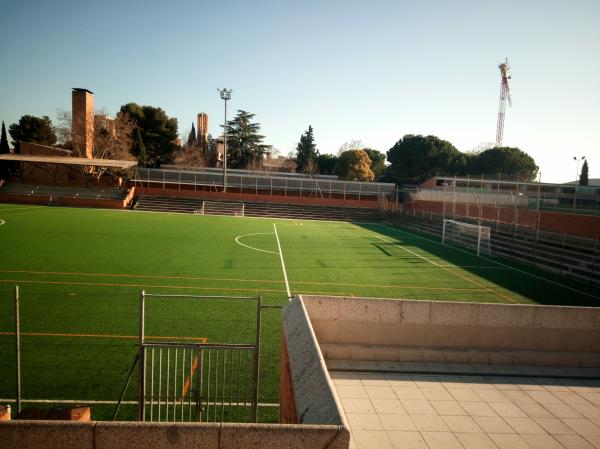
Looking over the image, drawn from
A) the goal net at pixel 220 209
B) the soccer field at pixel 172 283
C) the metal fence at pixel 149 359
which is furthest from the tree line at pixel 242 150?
the metal fence at pixel 149 359

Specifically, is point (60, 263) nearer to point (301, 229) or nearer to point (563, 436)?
point (563, 436)

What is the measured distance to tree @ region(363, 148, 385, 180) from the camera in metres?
82.9

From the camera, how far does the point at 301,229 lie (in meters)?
34.3

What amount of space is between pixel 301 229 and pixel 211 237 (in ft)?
33.8

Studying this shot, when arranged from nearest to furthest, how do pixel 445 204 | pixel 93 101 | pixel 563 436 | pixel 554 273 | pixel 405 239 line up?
pixel 563 436
pixel 554 273
pixel 405 239
pixel 445 204
pixel 93 101

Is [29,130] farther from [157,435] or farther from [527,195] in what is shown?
[157,435]

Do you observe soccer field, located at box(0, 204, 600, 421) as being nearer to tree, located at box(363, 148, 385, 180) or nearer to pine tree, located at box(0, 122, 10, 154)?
pine tree, located at box(0, 122, 10, 154)

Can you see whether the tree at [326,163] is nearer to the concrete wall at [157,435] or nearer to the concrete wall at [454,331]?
the concrete wall at [454,331]

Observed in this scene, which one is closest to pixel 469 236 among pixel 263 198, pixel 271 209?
pixel 271 209

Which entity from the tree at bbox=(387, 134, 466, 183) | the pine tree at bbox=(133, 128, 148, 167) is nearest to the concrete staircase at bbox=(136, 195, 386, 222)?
the pine tree at bbox=(133, 128, 148, 167)

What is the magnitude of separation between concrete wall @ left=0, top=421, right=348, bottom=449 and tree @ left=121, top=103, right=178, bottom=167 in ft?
218

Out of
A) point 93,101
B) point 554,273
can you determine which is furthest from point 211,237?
point 93,101

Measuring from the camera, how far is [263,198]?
51.8 m

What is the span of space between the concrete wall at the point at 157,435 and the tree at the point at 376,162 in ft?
270
